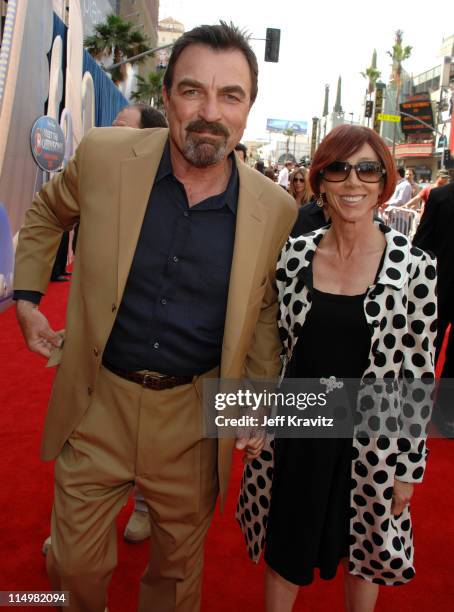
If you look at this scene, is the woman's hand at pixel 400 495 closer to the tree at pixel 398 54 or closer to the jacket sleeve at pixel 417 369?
the jacket sleeve at pixel 417 369

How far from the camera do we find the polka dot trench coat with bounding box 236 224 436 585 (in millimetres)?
1930

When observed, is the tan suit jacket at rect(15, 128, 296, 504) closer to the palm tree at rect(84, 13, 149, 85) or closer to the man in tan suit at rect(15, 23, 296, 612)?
the man in tan suit at rect(15, 23, 296, 612)

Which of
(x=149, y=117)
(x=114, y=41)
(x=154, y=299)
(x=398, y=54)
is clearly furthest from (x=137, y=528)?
(x=398, y=54)

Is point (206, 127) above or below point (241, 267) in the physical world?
above

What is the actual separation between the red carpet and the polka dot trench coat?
0.69 meters

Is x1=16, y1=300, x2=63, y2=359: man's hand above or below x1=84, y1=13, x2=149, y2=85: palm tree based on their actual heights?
below

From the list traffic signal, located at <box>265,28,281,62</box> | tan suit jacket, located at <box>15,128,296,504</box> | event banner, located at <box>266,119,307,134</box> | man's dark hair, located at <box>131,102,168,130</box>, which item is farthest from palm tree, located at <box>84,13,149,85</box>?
event banner, located at <box>266,119,307,134</box>

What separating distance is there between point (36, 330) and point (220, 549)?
1.60 m

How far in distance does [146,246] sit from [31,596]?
5.20 feet

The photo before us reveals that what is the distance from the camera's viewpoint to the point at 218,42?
192cm

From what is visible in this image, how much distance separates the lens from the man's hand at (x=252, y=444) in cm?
202

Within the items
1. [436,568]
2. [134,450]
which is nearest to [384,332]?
[134,450]

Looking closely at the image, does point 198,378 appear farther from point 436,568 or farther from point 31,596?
point 436,568

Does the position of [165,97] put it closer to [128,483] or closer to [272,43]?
[128,483]
